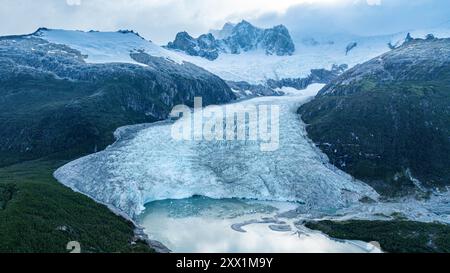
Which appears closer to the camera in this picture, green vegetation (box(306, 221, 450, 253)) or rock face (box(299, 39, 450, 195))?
green vegetation (box(306, 221, 450, 253))

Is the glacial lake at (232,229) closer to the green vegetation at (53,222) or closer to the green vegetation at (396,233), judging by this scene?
the green vegetation at (396,233)

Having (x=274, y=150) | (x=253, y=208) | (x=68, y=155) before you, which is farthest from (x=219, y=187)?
(x=68, y=155)

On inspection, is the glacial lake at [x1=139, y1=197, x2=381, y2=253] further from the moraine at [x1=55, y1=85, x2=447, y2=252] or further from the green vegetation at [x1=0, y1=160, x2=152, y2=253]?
the green vegetation at [x1=0, y1=160, x2=152, y2=253]

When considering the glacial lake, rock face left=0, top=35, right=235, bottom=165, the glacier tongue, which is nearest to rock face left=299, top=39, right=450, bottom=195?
the glacier tongue

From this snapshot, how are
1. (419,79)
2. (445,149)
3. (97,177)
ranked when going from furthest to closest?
(419,79)
(445,149)
(97,177)

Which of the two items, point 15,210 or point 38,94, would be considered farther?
point 38,94

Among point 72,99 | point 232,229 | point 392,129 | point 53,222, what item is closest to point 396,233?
point 232,229
